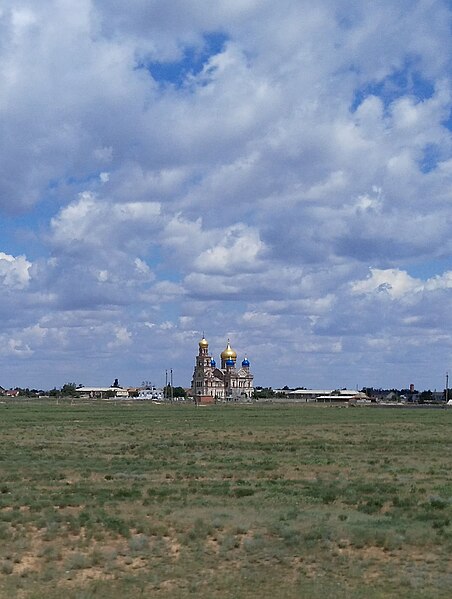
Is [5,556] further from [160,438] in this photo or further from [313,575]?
[160,438]

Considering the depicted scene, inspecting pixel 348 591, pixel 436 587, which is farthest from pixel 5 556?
pixel 436 587

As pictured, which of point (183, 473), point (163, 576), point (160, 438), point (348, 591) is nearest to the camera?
point (348, 591)

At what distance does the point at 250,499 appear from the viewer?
25641mm

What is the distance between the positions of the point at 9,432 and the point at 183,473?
29.1 metres

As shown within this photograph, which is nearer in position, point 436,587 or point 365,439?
point 436,587

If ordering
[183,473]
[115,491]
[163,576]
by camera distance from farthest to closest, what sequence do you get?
[183,473]
[115,491]
[163,576]

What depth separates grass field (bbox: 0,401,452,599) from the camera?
54.4ft

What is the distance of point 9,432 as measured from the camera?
58188 mm

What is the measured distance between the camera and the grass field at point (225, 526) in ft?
54.4

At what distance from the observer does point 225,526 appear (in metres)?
21.1

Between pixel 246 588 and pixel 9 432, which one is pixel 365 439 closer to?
pixel 9 432

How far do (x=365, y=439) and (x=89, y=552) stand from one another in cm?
3631

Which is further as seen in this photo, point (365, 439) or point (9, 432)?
point (9, 432)

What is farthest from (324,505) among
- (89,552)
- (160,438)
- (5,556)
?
(160,438)
